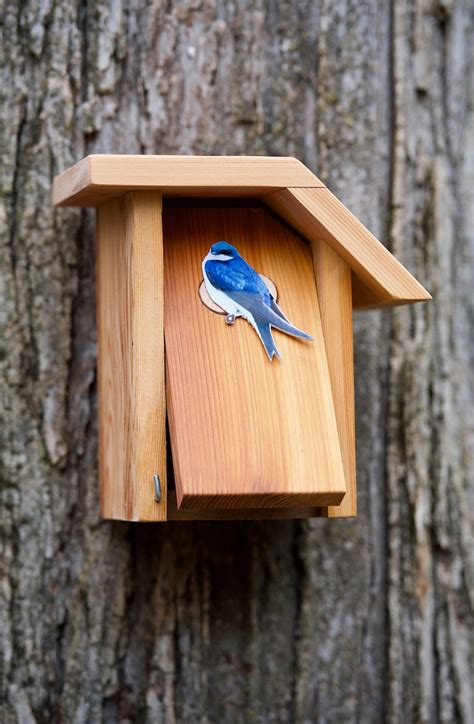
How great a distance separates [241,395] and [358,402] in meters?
0.54

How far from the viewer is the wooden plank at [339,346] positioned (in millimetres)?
1461

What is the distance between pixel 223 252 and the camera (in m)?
1.41

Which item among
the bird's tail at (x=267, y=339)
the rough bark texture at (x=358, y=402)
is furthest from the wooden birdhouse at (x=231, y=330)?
the rough bark texture at (x=358, y=402)

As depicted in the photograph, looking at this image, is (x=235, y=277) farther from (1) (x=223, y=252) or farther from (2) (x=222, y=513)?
(2) (x=222, y=513)

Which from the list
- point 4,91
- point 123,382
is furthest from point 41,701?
point 4,91

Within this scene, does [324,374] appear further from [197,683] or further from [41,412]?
[197,683]

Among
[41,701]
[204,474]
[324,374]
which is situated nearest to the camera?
[204,474]

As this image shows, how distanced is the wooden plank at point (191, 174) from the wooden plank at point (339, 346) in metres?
0.15

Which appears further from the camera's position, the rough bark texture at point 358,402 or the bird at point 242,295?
the rough bark texture at point 358,402

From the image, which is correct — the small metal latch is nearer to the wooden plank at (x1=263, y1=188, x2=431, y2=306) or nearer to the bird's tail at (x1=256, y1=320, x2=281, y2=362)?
the bird's tail at (x1=256, y1=320, x2=281, y2=362)

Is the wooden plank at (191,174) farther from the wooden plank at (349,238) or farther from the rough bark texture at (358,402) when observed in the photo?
the rough bark texture at (358,402)

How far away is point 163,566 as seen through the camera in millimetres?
1716

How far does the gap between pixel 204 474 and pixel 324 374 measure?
0.83ft

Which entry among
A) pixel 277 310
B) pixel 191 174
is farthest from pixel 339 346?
pixel 191 174
